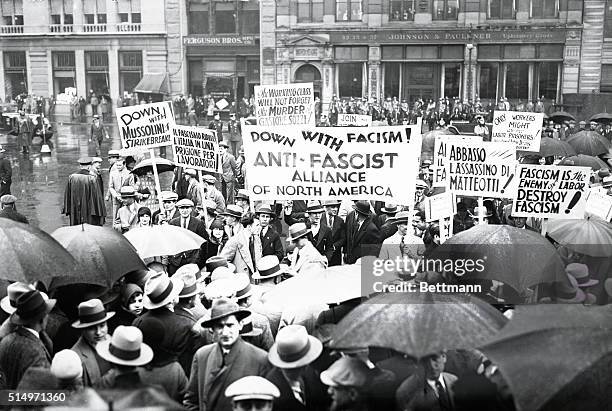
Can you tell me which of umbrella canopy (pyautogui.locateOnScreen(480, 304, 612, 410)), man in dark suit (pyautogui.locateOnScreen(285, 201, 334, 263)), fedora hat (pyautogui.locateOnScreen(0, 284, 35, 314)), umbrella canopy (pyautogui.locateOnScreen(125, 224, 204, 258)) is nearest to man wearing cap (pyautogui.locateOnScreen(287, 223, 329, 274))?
umbrella canopy (pyautogui.locateOnScreen(125, 224, 204, 258))

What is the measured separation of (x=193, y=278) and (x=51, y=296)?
4.52 ft

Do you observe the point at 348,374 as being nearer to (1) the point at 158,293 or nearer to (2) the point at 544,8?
(1) the point at 158,293

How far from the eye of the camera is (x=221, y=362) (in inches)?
213

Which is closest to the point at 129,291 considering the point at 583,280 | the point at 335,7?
the point at 583,280

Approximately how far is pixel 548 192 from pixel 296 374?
5671 millimetres

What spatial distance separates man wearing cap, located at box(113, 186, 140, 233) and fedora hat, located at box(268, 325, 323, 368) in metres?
7.36

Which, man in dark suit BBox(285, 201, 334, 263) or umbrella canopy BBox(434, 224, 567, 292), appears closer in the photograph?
umbrella canopy BBox(434, 224, 567, 292)

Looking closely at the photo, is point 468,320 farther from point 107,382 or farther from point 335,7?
point 335,7

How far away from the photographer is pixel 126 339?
5000 mm

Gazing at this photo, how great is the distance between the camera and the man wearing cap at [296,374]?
5078 mm

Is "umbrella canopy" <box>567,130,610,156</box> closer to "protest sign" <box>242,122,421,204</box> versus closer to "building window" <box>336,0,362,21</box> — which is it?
"protest sign" <box>242,122,421,204</box>

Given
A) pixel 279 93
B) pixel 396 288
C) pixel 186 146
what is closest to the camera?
pixel 396 288

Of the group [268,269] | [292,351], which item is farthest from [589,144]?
[292,351]

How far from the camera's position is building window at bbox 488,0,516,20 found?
1580 inches
